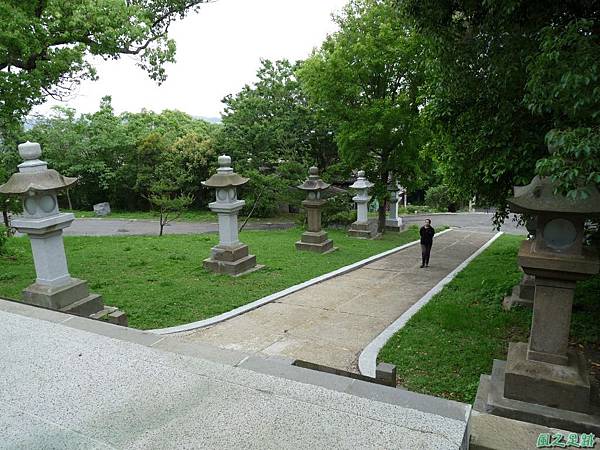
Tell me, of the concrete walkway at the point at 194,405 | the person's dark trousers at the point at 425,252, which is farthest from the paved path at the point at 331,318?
the concrete walkway at the point at 194,405

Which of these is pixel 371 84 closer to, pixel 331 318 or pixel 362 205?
pixel 362 205

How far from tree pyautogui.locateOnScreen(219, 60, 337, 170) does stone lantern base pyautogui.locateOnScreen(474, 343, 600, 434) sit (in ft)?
61.7

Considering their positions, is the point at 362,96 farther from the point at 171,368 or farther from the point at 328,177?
the point at 171,368

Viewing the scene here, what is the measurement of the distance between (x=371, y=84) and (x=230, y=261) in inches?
433

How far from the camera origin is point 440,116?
20.3ft

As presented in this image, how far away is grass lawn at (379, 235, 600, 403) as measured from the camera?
5102mm

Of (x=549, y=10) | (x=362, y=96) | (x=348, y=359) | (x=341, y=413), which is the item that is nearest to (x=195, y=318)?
(x=348, y=359)

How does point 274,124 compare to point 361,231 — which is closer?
point 361,231

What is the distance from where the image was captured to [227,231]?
10859 millimetres

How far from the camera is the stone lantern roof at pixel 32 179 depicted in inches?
242

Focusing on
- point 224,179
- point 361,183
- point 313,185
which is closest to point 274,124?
point 361,183

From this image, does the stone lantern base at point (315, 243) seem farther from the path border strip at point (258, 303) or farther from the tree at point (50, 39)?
the tree at point (50, 39)

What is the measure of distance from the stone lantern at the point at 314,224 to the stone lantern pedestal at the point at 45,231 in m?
8.32

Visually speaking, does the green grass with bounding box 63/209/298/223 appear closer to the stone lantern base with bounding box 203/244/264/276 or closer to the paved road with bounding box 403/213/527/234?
the paved road with bounding box 403/213/527/234
